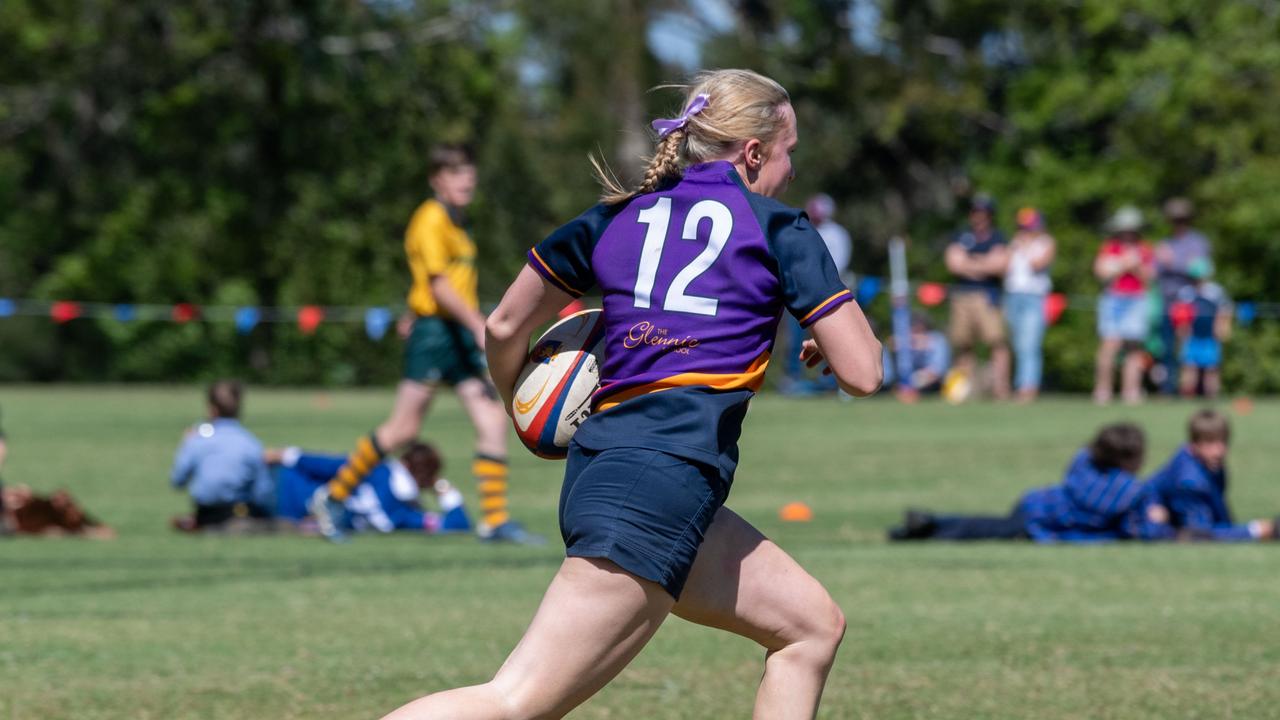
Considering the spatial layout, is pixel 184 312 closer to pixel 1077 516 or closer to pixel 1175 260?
pixel 1175 260

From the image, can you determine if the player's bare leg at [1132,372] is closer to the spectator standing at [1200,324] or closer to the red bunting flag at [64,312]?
the spectator standing at [1200,324]

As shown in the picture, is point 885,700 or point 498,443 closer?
point 885,700

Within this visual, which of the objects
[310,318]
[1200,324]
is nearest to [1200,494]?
[1200,324]

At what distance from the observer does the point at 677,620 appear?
7934 mm

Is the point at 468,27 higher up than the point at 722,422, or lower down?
higher up

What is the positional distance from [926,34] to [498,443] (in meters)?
Answer: 25.4

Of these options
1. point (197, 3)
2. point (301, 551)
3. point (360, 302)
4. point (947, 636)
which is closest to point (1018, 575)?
point (947, 636)

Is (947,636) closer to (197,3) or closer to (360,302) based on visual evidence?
(360,302)

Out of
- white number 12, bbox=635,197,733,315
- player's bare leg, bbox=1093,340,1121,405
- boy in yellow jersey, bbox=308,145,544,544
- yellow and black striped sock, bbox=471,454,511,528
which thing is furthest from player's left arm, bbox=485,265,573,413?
player's bare leg, bbox=1093,340,1121,405

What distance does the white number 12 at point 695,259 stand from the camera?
3.87 m

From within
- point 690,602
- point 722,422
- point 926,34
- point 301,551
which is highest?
point 926,34

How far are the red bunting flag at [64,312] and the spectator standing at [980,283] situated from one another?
58.9 feet

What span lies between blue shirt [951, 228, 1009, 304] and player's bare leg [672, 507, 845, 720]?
1719 centimetres

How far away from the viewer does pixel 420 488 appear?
39.2 feet
